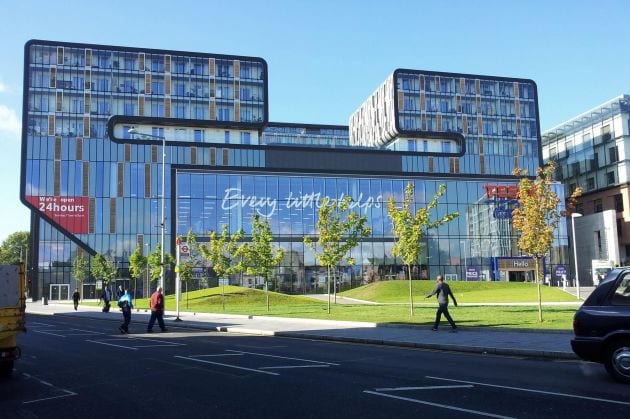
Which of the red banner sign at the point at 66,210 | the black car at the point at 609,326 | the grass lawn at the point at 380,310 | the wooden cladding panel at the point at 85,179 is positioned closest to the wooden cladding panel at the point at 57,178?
the red banner sign at the point at 66,210

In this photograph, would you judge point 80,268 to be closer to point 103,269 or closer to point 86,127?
point 103,269

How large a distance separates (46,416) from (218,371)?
3.95m

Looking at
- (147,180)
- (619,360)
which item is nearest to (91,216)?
→ (147,180)

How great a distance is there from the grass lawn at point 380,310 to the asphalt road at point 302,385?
7.13 m

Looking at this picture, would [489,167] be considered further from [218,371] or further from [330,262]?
[218,371]

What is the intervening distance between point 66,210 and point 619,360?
71434 millimetres

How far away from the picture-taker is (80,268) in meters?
67.2

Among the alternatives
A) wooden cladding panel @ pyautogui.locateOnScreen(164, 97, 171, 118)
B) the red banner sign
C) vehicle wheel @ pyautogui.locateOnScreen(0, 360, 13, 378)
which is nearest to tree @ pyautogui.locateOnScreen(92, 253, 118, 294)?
the red banner sign

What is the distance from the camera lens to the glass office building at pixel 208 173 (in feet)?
232

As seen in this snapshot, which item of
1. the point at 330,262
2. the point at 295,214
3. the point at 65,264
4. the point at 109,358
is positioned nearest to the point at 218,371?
the point at 109,358

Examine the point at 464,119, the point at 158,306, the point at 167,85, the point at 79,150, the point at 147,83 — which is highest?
the point at 147,83

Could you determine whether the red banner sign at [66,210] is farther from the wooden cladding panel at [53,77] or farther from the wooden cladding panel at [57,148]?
the wooden cladding panel at [53,77]

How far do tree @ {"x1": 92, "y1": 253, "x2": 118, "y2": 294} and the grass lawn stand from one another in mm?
17154

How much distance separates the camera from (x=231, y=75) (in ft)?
271
